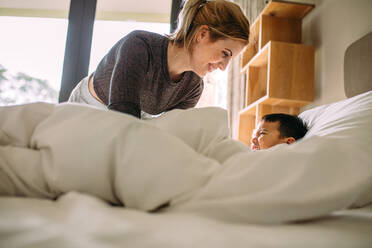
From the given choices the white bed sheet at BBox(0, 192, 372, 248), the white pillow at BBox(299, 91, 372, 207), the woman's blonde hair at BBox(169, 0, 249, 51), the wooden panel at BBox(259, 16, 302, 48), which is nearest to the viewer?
the white bed sheet at BBox(0, 192, 372, 248)

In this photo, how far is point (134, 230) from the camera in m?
0.32

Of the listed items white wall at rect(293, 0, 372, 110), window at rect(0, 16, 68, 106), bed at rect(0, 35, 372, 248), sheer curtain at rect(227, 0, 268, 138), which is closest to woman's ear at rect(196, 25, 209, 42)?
bed at rect(0, 35, 372, 248)

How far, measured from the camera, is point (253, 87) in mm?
2445

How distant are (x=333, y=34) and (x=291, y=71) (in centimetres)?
32

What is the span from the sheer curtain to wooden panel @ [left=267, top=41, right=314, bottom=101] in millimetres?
704

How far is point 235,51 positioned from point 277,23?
51.2 inches

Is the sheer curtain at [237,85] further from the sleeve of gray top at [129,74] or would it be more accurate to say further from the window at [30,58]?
the sleeve of gray top at [129,74]

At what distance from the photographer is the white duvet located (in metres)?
0.39

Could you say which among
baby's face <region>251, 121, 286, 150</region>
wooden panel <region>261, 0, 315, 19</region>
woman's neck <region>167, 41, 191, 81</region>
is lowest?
baby's face <region>251, 121, 286, 150</region>

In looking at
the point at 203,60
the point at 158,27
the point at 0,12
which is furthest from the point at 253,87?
the point at 0,12

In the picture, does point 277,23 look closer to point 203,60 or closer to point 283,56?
point 283,56

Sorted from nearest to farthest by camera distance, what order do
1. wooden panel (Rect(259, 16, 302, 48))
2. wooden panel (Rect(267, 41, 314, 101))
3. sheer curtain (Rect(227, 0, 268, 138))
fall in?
1. wooden panel (Rect(267, 41, 314, 101))
2. wooden panel (Rect(259, 16, 302, 48))
3. sheer curtain (Rect(227, 0, 268, 138))

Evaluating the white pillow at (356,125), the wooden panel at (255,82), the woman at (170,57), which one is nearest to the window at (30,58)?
the wooden panel at (255,82)

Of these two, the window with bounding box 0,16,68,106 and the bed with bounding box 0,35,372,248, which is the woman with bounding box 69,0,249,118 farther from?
the window with bounding box 0,16,68,106
